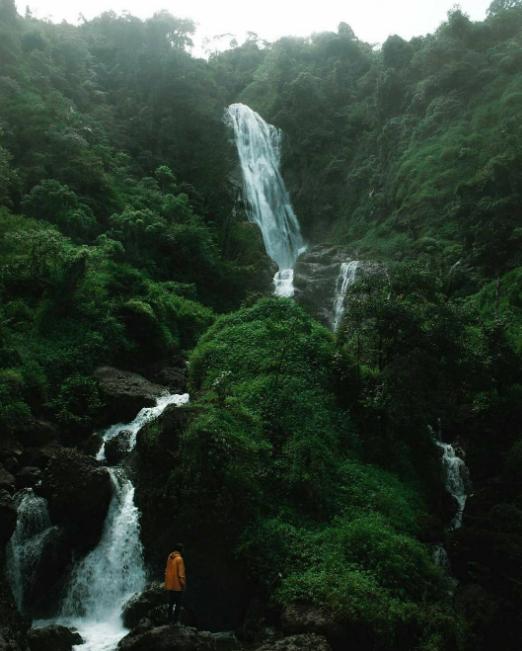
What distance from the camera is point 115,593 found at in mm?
12703

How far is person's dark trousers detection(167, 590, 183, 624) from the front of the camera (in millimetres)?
10633

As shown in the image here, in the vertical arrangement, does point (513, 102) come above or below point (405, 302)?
above

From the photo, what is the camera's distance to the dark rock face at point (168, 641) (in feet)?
→ 32.3

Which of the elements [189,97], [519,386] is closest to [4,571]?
[519,386]

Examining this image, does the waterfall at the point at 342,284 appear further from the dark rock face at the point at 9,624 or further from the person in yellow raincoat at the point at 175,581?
the dark rock face at the point at 9,624

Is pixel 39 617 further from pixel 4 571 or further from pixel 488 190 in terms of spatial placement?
pixel 488 190

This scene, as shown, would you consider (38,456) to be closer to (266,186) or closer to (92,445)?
(92,445)

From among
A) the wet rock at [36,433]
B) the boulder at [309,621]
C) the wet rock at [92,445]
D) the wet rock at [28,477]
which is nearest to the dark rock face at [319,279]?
the wet rock at [92,445]

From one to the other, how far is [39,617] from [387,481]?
8587 millimetres

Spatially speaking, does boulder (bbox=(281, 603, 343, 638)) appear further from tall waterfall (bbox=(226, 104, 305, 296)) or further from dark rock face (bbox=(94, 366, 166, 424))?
tall waterfall (bbox=(226, 104, 305, 296))

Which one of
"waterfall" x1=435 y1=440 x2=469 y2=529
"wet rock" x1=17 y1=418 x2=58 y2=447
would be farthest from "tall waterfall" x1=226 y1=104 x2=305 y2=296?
"wet rock" x1=17 y1=418 x2=58 y2=447

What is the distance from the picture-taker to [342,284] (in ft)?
95.0

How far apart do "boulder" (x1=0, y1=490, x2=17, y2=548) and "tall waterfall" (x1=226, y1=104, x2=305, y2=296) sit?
25.7 meters

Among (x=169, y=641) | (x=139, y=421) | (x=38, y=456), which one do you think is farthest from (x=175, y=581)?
(x=139, y=421)
